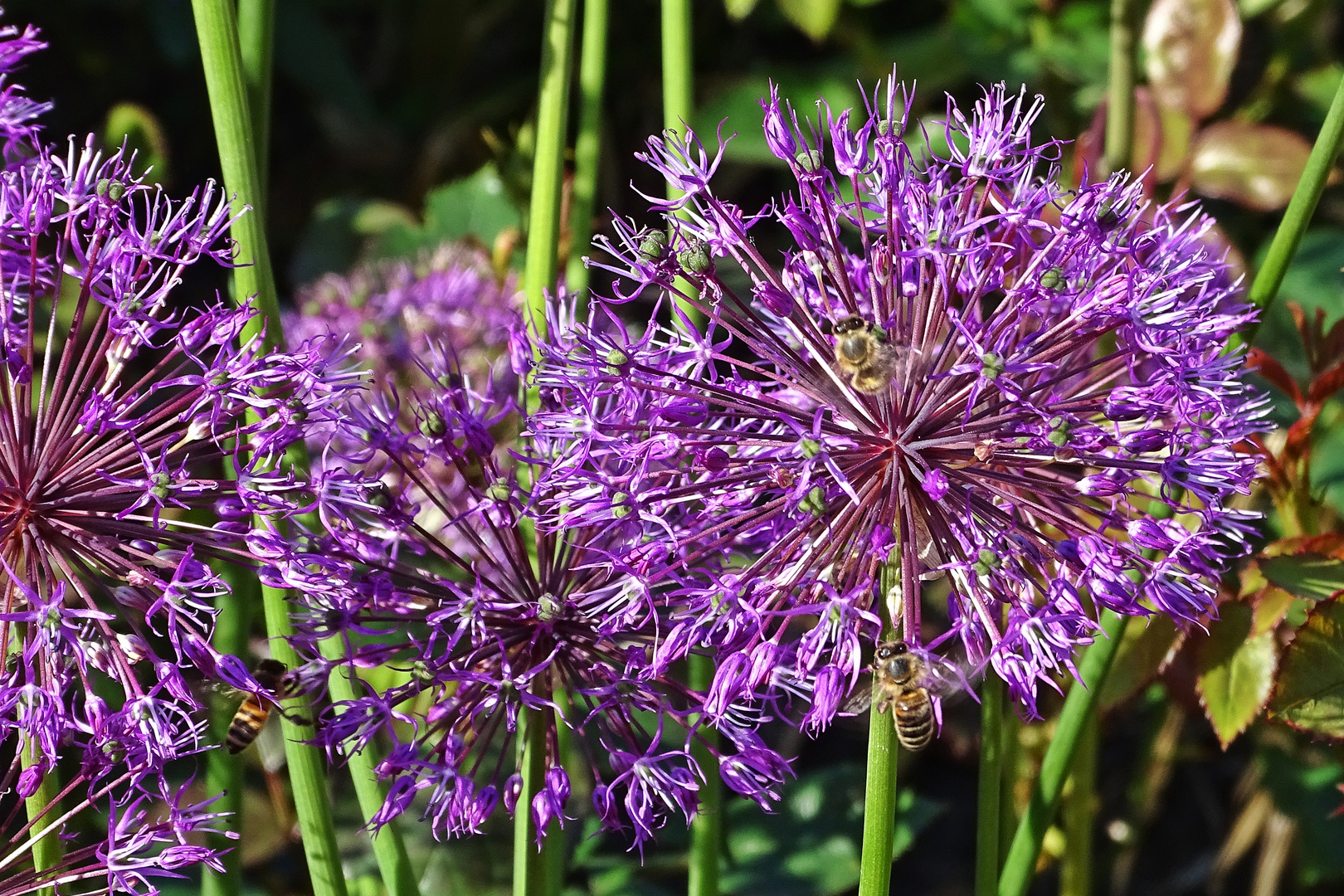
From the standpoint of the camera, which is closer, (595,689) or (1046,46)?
(595,689)

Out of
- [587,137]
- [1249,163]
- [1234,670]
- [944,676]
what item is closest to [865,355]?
[944,676]

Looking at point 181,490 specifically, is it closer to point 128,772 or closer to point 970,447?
point 128,772

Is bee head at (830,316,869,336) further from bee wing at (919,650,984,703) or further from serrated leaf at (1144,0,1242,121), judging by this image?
serrated leaf at (1144,0,1242,121)

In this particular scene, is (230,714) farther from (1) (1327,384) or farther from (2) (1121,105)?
(2) (1121,105)

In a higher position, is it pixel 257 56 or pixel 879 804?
pixel 257 56

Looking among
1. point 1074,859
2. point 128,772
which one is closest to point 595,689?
point 128,772

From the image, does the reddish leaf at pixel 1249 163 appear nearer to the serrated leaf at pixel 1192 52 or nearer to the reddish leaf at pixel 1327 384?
the serrated leaf at pixel 1192 52

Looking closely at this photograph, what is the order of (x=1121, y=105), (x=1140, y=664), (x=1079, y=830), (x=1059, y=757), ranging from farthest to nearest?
(x=1121, y=105) < (x=1079, y=830) < (x=1140, y=664) < (x=1059, y=757)
